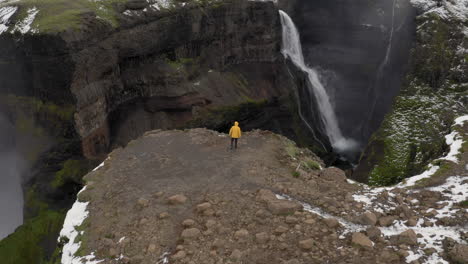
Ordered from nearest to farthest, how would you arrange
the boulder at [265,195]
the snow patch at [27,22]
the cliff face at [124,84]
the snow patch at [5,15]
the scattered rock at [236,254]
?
the scattered rock at [236,254], the boulder at [265,195], the snow patch at [27,22], the cliff face at [124,84], the snow patch at [5,15]

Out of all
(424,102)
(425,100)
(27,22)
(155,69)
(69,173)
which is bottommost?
(69,173)

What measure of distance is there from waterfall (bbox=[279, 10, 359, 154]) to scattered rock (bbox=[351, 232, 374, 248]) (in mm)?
24299

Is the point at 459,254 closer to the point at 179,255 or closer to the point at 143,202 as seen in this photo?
the point at 179,255

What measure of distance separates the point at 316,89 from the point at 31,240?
2655 centimetres

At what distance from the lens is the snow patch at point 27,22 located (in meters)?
22.0


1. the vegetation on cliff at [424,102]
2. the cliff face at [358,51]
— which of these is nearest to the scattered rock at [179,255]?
the vegetation on cliff at [424,102]

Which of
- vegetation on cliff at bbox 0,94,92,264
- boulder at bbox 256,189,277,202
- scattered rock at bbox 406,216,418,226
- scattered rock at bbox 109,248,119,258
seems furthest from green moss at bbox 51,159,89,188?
scattered rock at bbox 406,216,418,226

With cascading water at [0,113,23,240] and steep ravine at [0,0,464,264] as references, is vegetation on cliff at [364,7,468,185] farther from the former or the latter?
cascading water at [0,113,23,240]

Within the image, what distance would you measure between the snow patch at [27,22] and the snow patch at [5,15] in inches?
34.8

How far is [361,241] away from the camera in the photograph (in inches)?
364

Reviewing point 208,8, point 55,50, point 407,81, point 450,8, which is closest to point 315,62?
point 407,81

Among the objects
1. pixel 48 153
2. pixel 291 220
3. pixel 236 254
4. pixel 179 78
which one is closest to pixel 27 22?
pixel 48 153

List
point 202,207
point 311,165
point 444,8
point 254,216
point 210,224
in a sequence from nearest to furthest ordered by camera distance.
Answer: point 210,224 → point 254,216 → point 202,207 → point 311,165 → point 444,8

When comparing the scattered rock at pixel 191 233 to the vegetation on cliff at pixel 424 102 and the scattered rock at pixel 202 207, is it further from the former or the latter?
the vegetation on cliff at pixel 424 102
